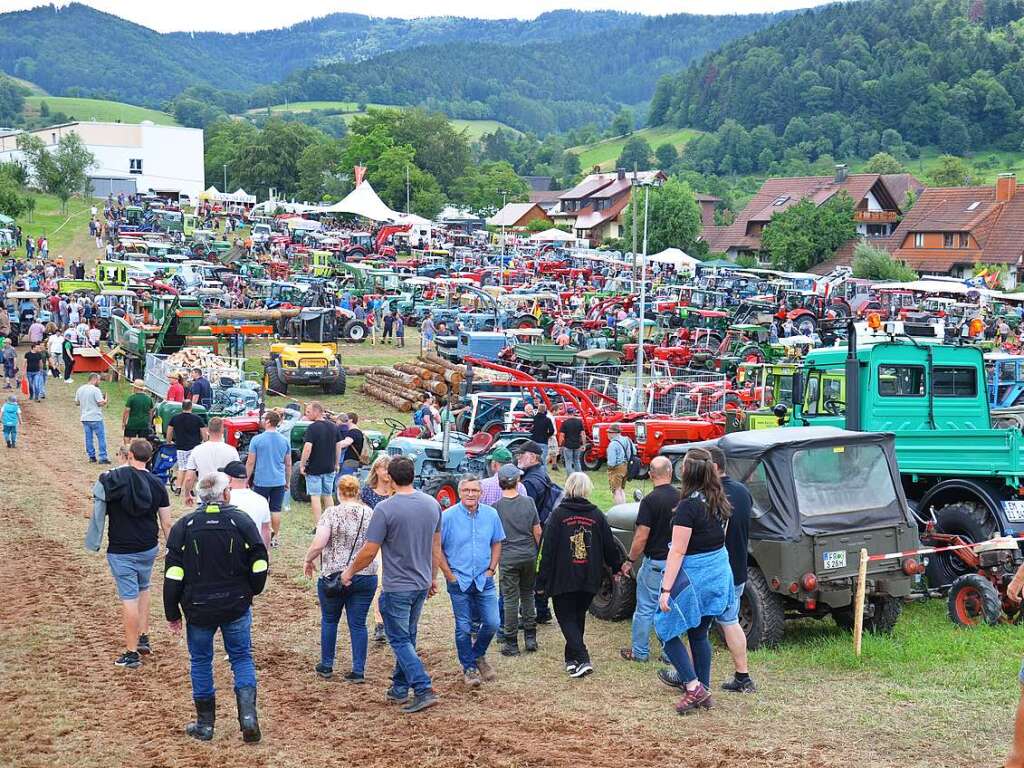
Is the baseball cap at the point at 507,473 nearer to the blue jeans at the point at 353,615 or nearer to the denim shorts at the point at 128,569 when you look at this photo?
the blue jeans at the point at 353,615

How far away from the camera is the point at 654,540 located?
25.6ft

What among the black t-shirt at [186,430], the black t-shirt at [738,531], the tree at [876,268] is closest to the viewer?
the black t-shirt at [738,531]

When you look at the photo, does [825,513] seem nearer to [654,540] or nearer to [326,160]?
[654,540]

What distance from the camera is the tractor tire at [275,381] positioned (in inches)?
1008

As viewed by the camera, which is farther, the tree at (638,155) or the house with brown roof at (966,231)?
the tree at (638,155)

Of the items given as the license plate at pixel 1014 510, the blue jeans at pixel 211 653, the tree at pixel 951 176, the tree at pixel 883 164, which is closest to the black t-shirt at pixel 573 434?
the license plate at pixel 1014 510

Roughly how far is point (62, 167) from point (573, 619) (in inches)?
3142

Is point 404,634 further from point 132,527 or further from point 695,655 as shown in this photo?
point 132,527

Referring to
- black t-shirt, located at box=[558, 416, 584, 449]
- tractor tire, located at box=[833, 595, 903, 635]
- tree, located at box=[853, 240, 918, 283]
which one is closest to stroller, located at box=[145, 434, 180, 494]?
black t-shirt, located at box=[558, 416, 584, 449]

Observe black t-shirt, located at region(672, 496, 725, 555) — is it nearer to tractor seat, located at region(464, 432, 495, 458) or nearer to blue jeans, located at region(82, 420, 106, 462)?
tractor seat, located at region(464, 432, 495, 458)

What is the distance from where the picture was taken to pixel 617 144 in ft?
572

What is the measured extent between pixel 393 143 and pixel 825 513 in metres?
97.6

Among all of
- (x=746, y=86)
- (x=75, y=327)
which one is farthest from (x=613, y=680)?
(x=746, y=86)

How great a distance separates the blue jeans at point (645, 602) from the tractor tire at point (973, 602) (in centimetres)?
260
